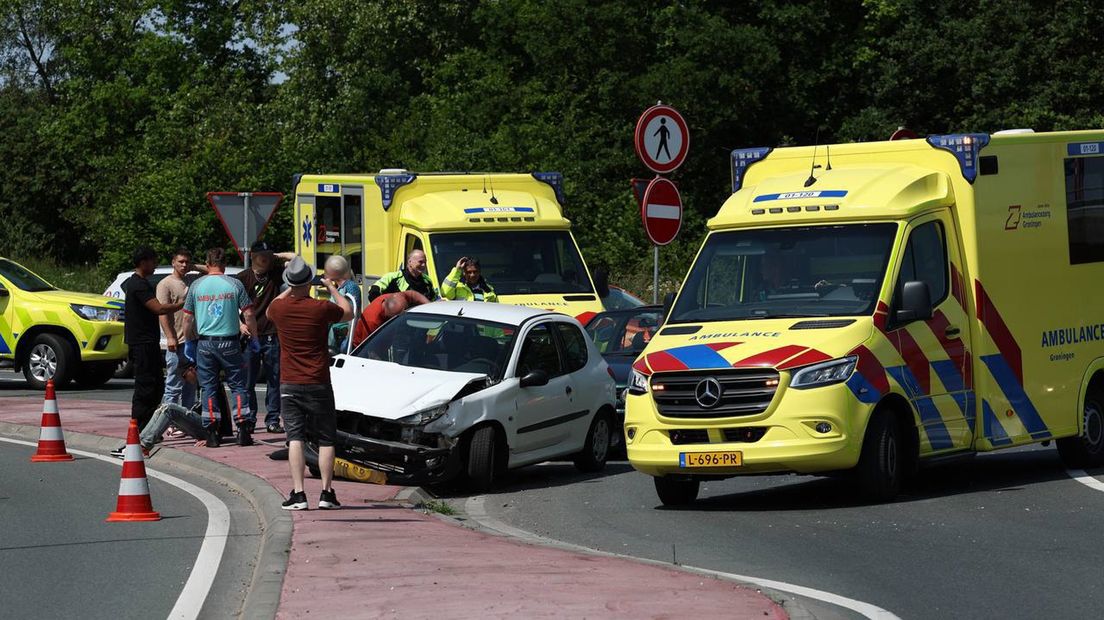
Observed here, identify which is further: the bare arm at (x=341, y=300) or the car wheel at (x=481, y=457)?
the car wheel at (x=481, y=457)

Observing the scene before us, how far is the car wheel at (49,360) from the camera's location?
25.7m

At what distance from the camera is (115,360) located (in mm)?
26203

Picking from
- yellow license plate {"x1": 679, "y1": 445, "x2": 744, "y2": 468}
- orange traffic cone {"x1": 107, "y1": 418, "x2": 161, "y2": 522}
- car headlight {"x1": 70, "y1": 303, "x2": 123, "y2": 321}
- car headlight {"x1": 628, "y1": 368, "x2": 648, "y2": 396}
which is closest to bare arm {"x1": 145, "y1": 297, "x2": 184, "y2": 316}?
orange traffic cone {"x1": 107, "y1": 418, "x2": 161, "y2": 522}

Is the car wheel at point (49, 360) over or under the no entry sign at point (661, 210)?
under

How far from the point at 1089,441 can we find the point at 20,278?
16.6m

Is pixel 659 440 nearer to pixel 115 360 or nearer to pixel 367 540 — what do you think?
pixel 367 540

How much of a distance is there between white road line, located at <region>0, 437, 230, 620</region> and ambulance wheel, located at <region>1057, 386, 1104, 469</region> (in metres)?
7.46

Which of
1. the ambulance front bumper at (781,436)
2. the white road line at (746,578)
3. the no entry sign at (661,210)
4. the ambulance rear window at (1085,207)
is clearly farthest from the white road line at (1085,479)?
the white road line at (746,578)

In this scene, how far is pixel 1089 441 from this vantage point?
15.8m

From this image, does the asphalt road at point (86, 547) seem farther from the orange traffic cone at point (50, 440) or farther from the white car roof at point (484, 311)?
the white car roof at point (484, 311)

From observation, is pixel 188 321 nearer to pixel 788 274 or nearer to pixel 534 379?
pixel 534 379

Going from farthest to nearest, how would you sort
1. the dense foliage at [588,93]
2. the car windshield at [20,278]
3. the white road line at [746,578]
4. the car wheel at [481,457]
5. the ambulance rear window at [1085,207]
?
the dense foliage at [588,93] → the car windshield at [20,278] → the ambulance rear window at [1085,207] → the car wheel at [481,457] → the white road line at [746,578]

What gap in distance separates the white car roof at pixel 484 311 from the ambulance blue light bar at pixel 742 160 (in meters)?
2.11

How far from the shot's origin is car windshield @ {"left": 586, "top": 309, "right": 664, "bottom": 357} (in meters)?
18.8
